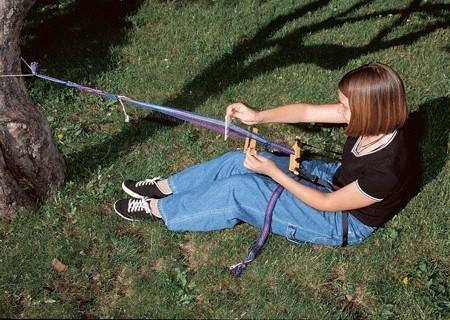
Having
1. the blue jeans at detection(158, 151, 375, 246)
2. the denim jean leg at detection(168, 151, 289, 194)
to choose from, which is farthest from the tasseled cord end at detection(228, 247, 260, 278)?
the denim jean leg at detection(168, 151, 289, 194)

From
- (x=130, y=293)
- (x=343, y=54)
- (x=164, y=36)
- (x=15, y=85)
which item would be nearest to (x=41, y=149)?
(x=15, y=85)

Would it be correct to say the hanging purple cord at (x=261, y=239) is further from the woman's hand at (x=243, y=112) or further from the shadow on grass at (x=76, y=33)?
the shadow on grass at (x=76, y=33)

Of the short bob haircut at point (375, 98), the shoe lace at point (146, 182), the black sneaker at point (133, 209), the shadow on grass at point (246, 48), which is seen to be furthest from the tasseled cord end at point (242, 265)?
the shadow on grass at point (246, 48)

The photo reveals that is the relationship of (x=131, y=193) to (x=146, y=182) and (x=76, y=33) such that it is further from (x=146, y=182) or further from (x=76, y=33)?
(x=76, y=33)

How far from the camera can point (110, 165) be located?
462 centimetres

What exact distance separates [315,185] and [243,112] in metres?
0.68

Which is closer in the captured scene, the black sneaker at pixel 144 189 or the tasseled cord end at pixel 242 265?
the tasseled cord end at pixel 242 265

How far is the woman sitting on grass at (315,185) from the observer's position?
332 centimetres

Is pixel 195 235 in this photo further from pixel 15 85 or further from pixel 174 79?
pixel 174 79

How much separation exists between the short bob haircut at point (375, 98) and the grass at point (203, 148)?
3.32 ft

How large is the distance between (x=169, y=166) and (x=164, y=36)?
221cm

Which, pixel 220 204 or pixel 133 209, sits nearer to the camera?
pixel 220 204

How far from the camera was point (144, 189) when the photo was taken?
14.0ft

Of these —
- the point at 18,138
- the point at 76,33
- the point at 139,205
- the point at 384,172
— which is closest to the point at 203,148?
the point at 139,205
